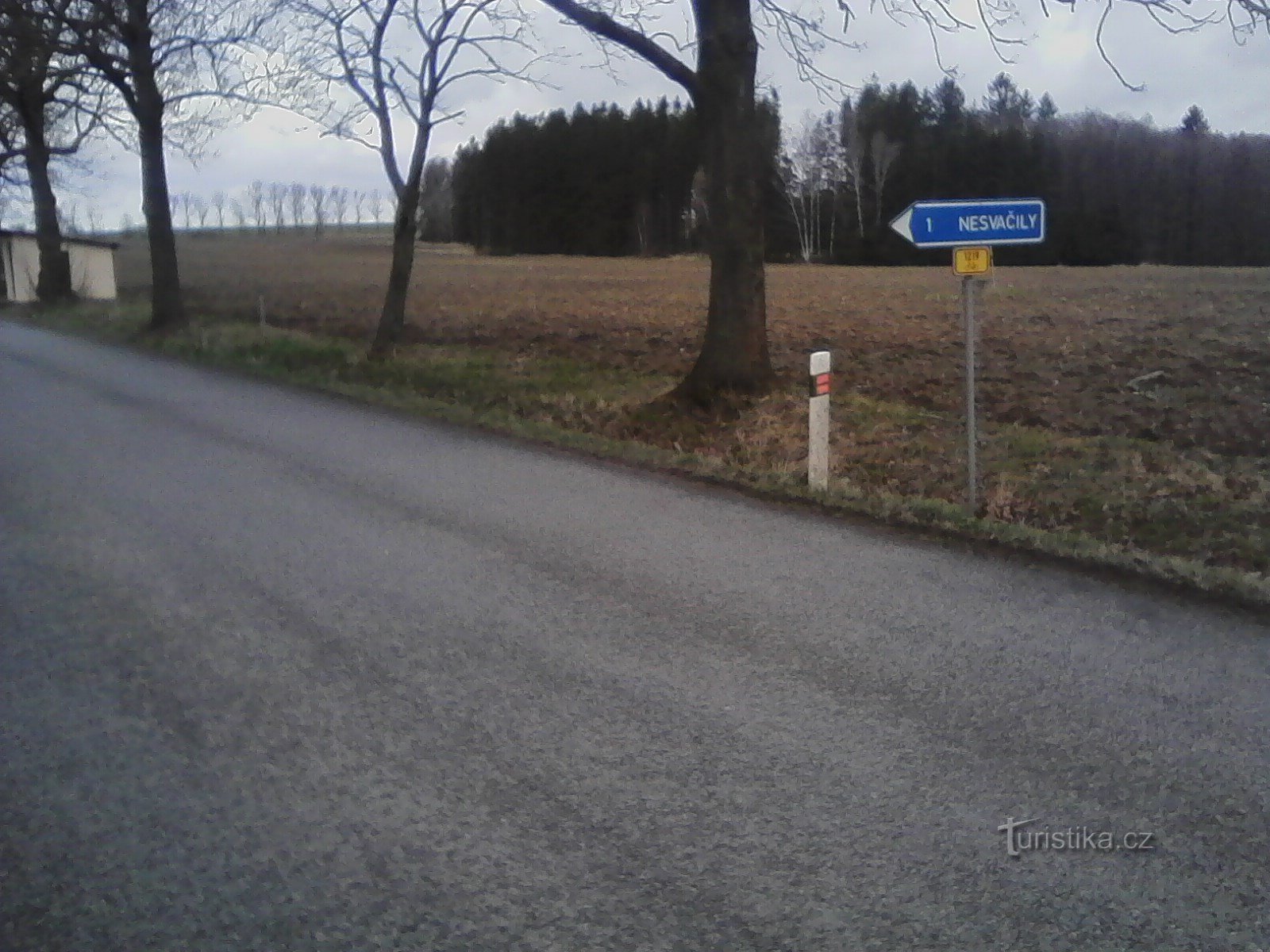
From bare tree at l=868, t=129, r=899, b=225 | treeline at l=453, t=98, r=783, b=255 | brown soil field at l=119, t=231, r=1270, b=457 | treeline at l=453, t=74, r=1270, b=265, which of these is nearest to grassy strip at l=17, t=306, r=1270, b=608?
brown soil field at l=119, t=231, r=1270, b=457

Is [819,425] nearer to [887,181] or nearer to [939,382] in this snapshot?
[939,382]

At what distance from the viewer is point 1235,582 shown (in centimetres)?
770

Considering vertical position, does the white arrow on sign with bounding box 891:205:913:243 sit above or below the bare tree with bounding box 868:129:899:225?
below

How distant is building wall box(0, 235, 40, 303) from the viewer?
4784 cm

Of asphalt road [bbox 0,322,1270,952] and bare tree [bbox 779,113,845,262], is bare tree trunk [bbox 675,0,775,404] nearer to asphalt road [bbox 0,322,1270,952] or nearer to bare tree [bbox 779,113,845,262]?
asphalt road [bbox 0,322,1270,952]

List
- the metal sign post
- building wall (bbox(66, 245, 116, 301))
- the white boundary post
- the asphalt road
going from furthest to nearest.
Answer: building wall (bbox(66, 245, 116, 301)), the white boundary post, the metal sign post, the asphalt road

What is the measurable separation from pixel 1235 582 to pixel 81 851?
679 centimetres

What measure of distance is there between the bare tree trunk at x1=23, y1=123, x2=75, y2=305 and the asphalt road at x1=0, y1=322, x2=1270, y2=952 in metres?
33.8

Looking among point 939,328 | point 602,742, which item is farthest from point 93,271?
point 602,742

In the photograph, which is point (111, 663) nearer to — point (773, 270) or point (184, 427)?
point (184, 427)

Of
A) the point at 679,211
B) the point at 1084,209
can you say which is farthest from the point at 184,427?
the point at 679,211

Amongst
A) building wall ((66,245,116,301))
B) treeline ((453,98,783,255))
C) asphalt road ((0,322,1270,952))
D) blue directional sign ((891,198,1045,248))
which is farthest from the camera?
treeline ((453,98,783,255))

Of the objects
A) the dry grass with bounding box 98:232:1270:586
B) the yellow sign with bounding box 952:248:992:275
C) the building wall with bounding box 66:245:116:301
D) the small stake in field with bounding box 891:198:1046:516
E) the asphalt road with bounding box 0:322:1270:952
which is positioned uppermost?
the building wall with bounding box 66:245:116:301

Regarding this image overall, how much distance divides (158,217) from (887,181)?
44.0m
